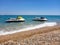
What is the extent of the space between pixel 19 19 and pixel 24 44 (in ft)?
112

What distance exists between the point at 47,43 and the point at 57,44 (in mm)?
600

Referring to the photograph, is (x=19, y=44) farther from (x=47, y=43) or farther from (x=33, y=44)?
(x=47, y=43)

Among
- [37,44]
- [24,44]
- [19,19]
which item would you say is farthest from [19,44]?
[19,19]

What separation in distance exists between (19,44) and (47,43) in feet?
5.56

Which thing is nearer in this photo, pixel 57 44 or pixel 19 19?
pixel 57 44

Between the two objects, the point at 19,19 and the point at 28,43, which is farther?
the point at 19,19

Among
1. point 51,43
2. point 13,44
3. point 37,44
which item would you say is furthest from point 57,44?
point 13,44

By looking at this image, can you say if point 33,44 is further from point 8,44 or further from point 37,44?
point 8,44

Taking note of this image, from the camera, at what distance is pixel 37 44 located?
9375 millimetres

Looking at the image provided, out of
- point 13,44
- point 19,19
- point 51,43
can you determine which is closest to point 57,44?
point 51,43

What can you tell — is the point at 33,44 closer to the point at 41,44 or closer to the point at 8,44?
the point at 41,44

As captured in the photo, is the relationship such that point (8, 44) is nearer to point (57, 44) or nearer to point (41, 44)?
point (41, 44)

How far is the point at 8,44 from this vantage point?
9.25 metres

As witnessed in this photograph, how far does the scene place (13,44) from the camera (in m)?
9.21
